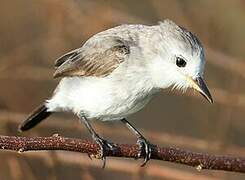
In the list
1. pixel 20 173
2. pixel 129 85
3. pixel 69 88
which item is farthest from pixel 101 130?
pixel 129 85

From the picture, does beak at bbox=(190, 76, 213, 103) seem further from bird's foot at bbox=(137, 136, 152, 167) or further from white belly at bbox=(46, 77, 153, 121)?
bird's foot at bbox=(137, 136, 152, 167)

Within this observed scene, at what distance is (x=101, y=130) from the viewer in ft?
16.1

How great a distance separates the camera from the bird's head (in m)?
3.53

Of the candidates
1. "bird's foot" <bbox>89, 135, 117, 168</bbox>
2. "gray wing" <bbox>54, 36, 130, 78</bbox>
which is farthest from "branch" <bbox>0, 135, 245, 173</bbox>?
"gray wing" <bbox>54, 36, 130, 78</bbox>

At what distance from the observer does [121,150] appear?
2.88 metres

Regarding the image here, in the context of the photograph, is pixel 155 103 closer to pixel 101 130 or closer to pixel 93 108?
pixel 101 130

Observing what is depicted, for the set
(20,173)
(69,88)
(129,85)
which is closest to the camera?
(129,85)

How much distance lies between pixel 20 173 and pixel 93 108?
1322 millimetres

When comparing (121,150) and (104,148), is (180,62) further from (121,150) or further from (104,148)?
(121,150)

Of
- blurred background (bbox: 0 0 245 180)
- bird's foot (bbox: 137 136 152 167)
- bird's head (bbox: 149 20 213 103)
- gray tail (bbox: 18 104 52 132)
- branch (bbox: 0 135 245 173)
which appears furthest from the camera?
blurred background (bbox: 0 0 245 180)

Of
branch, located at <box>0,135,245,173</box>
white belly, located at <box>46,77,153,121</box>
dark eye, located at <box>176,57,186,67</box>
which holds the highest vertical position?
dark eye, located at <box>176,57,186,67</box>

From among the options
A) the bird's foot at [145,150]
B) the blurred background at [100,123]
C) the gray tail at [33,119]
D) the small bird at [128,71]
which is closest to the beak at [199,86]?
the small bird at [128,71]

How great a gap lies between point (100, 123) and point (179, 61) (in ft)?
5.10

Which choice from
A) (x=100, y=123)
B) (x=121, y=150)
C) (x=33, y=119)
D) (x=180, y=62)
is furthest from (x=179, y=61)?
(x=100, y=123)
